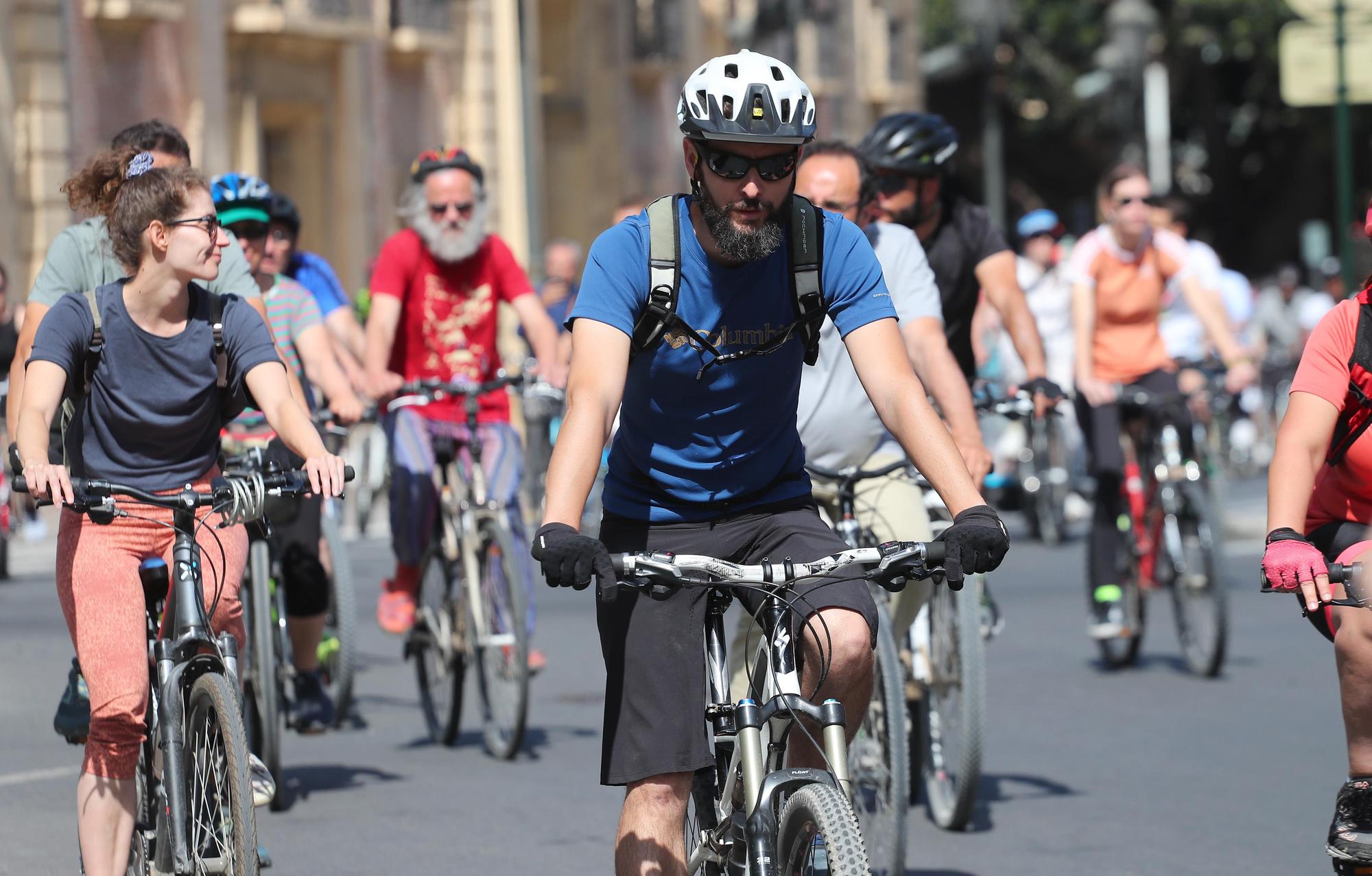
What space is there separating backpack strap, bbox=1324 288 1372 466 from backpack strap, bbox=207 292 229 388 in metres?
2.60

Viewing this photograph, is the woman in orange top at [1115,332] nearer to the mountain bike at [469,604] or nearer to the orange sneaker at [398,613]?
the mountain bike at [469,604]

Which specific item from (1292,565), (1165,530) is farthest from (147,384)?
(1165,530)

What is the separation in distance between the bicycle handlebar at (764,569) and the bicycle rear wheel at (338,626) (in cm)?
423

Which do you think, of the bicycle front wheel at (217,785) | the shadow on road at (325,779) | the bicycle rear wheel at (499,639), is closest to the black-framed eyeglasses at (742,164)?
the bicycle front wheel at (217,785)

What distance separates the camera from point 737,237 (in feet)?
14.8

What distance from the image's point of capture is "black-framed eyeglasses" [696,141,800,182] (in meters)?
4.48

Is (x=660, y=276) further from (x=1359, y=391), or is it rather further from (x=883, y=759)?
(x=883, y=759)

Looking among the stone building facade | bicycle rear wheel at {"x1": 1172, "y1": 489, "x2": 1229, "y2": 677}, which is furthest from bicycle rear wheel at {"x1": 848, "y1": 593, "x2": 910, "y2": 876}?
the stone building facade

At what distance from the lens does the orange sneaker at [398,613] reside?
888cm

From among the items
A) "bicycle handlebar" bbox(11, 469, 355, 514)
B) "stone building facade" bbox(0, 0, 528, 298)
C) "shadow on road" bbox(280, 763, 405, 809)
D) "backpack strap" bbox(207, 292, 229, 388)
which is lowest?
"shadow on road" bbox(280, 763, 405, 809)

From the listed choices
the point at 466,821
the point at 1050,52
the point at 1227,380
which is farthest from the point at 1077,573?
the point at 1050,52

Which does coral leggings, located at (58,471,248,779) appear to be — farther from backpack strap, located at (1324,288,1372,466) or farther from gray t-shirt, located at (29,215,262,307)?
backpack strap, located at (1324,288,1372,466)

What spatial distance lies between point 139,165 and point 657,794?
2238mm

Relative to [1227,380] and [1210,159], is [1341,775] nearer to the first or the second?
[1227,380]
